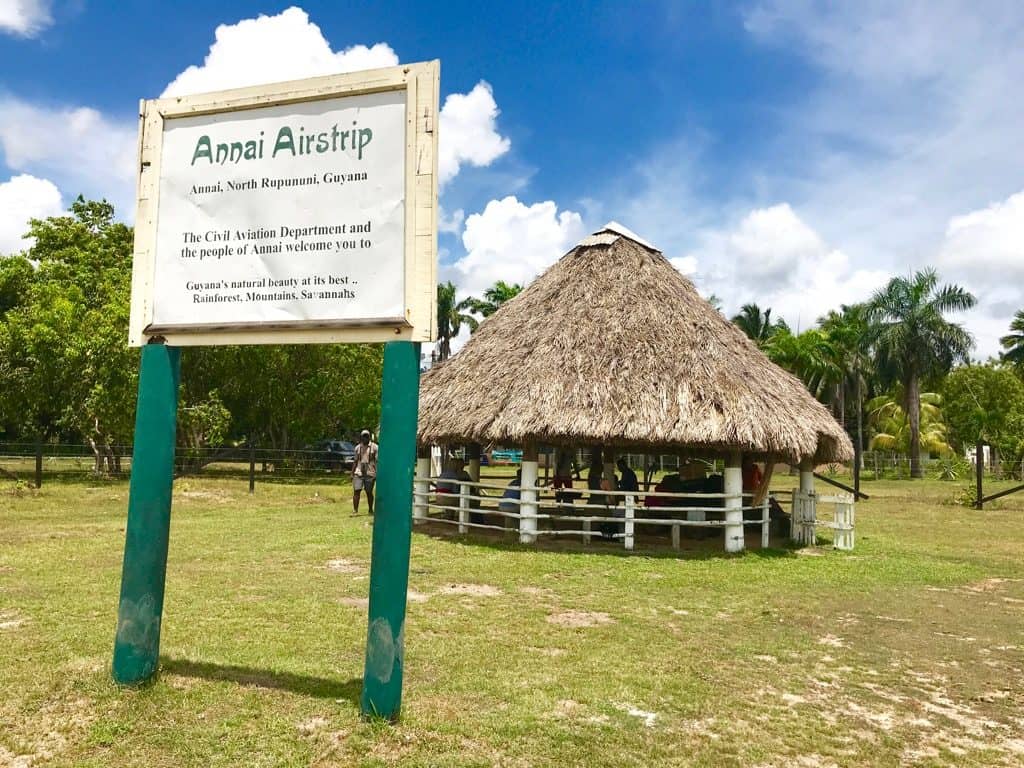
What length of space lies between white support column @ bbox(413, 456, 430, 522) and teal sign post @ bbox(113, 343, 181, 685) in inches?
356

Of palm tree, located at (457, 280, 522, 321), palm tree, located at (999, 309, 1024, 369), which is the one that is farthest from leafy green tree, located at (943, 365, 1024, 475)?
palm tree, located at (457, 280, 522, 321)

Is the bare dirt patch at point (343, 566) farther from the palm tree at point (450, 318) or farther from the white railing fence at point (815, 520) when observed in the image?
the palm tree at point (450, 318)

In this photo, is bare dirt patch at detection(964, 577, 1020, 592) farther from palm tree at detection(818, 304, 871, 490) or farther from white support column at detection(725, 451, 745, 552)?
palm tree at detection(818, 304, 871, 490)

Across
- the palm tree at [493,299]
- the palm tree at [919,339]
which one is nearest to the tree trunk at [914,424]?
the palm tree at [919,339]

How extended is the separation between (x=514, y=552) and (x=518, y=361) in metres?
3.28

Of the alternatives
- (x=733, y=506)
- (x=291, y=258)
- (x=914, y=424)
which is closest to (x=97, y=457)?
(x=733, y=506)

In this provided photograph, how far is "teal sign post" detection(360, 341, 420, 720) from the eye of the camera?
14.2 feet

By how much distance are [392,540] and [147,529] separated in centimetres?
157

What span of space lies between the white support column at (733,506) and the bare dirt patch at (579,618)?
4815mm

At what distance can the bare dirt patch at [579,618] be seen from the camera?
7.22 m

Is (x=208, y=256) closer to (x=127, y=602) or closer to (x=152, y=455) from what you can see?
(x=152, y=455)

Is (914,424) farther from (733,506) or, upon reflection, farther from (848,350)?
(733,506)

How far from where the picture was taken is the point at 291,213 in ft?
15.6

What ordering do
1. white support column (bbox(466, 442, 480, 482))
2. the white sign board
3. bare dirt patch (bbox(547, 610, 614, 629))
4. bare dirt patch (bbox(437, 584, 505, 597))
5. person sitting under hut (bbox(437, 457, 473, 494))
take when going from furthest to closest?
white support column (bbox(466, 442, 480, 482)) → person sitting under hut (bbox(437, 457, 473, 494)) → bare dirt patch (bbox(437, 584, 505, 597)) → bare dirt patch (bbox(547, 610, 614, 629)) → the white sign board
